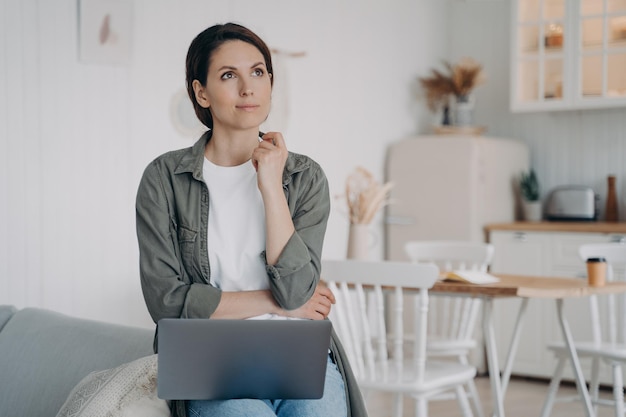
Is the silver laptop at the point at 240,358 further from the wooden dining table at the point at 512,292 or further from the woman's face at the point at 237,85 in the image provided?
the wooden dining table at the point at 512,292

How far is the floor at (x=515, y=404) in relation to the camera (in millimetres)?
4371

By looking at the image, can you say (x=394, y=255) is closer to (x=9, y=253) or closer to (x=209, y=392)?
(x=9, y=253)

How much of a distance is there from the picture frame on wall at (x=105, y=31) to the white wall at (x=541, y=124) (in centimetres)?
283

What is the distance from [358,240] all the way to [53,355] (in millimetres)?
1582

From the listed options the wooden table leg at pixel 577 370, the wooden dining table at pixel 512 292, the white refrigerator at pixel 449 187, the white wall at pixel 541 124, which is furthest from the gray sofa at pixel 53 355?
the white wall at pixel 541 124

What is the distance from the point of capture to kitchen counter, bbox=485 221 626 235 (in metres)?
4.92

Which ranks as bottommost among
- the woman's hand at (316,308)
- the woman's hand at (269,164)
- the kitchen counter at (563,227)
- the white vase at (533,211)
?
the kitchen counter at (563,227)

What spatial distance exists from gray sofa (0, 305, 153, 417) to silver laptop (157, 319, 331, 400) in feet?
2.42

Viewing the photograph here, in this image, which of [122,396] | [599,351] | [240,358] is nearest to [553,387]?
[599,351]

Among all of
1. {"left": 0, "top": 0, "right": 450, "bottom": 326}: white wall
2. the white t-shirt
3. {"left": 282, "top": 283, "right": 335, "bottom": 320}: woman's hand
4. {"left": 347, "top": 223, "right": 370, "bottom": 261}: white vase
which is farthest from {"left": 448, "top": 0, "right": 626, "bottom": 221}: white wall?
the white t-shirt

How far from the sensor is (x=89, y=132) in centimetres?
383

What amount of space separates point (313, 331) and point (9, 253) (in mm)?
2359

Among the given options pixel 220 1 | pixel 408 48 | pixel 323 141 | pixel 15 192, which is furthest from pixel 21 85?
pixel 408 48

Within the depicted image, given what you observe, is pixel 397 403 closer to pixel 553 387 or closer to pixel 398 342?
pixel 398 342
